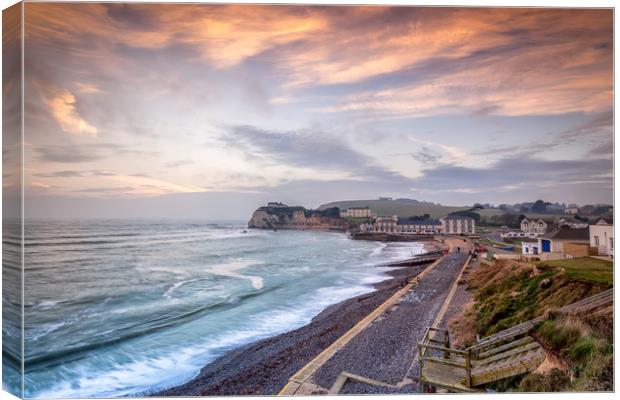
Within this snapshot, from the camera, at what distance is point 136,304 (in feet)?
14.4

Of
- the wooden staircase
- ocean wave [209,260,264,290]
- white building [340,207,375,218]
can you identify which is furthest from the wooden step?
ocean wave [209,260,264,290]

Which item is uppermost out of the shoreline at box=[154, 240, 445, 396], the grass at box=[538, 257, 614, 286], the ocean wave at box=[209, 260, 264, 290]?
the grass at box=[538, 257, 614, 286]

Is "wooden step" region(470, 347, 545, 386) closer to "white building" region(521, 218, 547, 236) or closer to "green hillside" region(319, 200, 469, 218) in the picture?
"white building" region(521, 218, 547, 236)

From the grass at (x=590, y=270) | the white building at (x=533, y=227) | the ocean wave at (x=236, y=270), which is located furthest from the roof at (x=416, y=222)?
the ocean wave at (x=236, y=270)

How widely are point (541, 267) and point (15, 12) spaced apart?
595cm

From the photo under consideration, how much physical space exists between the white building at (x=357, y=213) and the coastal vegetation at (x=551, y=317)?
1415mm

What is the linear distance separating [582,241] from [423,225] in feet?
5.25

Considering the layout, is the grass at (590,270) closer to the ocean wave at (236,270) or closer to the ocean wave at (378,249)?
the ocean wave at (378,249)

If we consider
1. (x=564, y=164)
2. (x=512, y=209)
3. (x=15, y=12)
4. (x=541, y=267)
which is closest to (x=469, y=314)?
(x=541, y=267)

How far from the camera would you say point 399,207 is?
173 inches

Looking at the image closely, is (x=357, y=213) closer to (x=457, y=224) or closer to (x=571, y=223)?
(x=457, y=224)

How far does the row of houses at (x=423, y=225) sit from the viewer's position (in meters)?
4.34

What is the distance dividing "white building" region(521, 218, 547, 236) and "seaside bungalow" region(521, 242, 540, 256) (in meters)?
0.12

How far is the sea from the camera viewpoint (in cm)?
370
